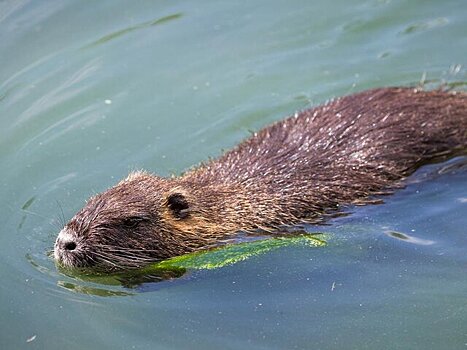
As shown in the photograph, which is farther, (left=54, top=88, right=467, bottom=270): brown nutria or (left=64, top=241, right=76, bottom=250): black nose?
(left=54, top=88, right=467, bottom=270): brown nutria

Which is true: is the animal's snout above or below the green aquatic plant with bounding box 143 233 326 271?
above

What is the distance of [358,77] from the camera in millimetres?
9422

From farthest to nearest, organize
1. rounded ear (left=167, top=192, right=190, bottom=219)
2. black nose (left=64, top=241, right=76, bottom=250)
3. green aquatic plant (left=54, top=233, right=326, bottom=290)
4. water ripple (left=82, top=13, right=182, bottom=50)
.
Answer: water ripple (left=82, top=13, right=182, bottom=50), rounded ear (left=167, top=192, right=190, bottom=219), green aquatic plant (left=54, top=233, right=326, bottom=290), black nose (left=64, top=241, right=76, bottom=250)

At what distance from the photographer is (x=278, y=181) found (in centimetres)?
732

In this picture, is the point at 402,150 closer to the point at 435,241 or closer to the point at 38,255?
the point at 435,241

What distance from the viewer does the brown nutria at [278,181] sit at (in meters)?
6.74

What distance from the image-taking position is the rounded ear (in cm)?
697

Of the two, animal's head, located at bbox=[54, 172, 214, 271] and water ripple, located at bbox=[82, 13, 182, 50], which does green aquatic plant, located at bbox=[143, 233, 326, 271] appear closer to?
animal's head, located at bbox=[54, 172, 214, 271]

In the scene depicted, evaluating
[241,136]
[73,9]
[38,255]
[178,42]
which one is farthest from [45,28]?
[38,255]

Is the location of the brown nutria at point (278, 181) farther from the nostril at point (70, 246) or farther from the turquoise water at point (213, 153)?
the turquoise water at point (213, 153)

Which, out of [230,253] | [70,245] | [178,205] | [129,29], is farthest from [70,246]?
[129,29]

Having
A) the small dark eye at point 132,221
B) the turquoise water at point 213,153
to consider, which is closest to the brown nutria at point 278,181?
the small dark eye at point 132,221

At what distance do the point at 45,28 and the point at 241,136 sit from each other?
109 inches

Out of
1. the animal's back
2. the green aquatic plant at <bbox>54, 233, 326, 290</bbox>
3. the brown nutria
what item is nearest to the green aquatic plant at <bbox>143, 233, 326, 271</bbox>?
the green aquatic plant at <bbox>54, 233, 326, 290</bbox>
